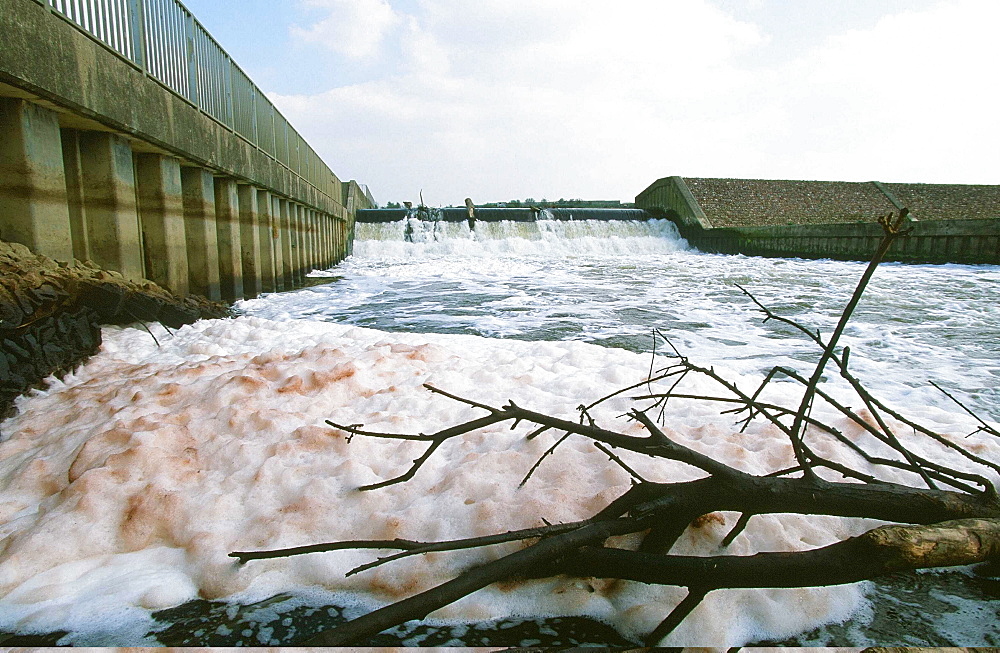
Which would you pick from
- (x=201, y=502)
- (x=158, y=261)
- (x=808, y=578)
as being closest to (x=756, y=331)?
(x=808, y=578)

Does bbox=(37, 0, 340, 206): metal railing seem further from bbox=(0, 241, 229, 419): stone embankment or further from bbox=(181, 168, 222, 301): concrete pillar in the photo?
bbox=(0, 241, 229, 419): stone embankment

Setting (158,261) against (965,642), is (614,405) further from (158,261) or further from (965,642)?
(158,261)

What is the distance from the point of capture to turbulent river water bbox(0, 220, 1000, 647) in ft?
4.74

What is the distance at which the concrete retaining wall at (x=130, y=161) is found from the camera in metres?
4.10

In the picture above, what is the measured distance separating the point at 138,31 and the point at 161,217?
1.96 metres

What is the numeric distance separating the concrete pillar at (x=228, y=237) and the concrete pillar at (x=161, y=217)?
1779 mm

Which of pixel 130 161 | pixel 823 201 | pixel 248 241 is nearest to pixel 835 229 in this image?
pixel 823 201

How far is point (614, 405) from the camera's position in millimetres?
3016

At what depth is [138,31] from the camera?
5.67 meters

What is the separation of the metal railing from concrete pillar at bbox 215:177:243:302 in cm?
100

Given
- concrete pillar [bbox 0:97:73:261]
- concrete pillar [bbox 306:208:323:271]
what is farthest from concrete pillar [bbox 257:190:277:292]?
concrete pillar [bbox 0:97:73:261]

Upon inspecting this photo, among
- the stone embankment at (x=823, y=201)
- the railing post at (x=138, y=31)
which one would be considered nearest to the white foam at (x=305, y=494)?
the railing post at (x=138, y=31)

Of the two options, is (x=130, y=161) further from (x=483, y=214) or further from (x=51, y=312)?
(x=483, y=214)

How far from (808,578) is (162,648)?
1.54 metres
